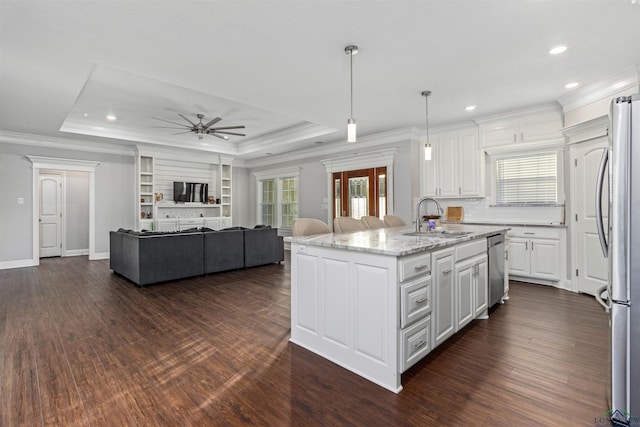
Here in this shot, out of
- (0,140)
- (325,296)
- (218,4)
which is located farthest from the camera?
(0,140)

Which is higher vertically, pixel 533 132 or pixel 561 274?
pixel 533 132

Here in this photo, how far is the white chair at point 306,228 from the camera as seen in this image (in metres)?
3.02

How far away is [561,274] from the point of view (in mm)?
4352

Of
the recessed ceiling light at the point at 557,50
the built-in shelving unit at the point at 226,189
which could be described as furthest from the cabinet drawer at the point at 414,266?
the built-in shelving unit at the point at 226,189

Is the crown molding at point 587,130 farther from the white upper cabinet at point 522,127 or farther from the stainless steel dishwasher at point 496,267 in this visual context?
the stainless steel dishwasher at point 496,267

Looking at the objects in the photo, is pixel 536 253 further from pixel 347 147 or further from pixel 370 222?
pixel 347 147

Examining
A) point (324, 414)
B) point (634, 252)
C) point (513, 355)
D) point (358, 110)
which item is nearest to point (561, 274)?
point (513, 355)

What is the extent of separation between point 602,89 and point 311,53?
3471 millimetres

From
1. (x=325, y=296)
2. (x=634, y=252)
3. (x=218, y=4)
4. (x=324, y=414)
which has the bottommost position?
(x=324, y=414)

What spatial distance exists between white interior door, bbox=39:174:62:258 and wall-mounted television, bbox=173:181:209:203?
9.00 feet

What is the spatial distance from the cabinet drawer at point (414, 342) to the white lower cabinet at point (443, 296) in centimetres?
11

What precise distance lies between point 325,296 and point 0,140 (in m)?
7.51

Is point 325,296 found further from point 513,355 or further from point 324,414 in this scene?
point 513,355

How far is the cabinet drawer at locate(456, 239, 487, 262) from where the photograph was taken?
265cm
